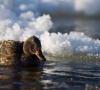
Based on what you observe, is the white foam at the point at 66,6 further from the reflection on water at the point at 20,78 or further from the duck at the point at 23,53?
the reflection on water at the point at 20,78

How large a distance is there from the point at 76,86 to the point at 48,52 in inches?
145

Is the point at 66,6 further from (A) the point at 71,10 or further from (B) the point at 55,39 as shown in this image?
(B) the point at 55,39

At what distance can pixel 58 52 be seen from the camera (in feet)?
32.7

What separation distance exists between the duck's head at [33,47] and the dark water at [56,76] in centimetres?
29

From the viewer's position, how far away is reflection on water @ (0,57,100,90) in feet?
21.2

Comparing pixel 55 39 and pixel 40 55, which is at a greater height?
pixel 55 39

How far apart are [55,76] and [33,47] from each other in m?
1.34

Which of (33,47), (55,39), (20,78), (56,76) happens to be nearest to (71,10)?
(55,39)

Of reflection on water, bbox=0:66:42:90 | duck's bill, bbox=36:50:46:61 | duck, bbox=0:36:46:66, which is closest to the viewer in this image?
reflection on water, bbox=0:66:42:90

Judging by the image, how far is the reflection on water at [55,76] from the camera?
6453 mm

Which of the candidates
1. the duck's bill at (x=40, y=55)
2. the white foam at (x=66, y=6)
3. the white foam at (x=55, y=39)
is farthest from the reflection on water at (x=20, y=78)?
the white foam at (x=66, y=6)

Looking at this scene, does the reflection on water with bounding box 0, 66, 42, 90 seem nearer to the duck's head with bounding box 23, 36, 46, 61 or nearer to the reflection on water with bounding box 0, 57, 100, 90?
the reflection on water with bounding box 0, 57, 100, 90

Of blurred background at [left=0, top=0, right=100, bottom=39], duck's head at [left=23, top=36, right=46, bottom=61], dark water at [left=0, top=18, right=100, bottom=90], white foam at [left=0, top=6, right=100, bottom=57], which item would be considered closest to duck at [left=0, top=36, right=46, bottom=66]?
duck's head at [left=23, top=36, right=46, bottom=61]

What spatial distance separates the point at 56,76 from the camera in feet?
23.8
